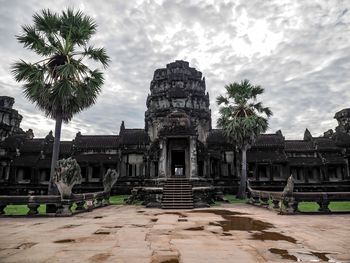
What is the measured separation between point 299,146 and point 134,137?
20489 millimetres

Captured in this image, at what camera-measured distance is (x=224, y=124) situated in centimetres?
2491

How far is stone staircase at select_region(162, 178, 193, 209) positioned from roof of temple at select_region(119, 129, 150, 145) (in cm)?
1114

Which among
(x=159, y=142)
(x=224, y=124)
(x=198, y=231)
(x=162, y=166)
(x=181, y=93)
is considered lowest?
(x=198, y=231)

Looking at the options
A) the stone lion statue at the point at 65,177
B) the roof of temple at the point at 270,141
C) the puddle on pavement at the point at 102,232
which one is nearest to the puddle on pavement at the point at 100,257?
the puddle on pavement at the point at 102,232

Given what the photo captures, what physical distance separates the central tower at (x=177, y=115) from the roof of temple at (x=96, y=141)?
15.1ft

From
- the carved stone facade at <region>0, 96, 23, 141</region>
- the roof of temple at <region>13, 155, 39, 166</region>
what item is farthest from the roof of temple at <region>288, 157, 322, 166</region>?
the carved stone facade at <region>0, 96, 23, 141</region>

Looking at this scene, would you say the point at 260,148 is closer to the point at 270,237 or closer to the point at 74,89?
the point at 74,89

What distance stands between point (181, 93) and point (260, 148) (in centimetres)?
1251

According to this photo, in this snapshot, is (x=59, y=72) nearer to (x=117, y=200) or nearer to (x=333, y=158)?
(x=117, y=200)

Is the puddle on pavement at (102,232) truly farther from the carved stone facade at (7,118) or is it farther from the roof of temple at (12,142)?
the carved stone facade at (7,118)

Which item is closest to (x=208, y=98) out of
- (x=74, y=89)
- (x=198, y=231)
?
(x=74, y=89)

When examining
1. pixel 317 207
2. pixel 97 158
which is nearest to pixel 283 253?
pixel 317 207

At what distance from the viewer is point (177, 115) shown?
21.5 m

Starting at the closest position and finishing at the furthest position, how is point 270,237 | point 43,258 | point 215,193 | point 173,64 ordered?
point 43,258
point 270,237
point 215,193
point 173,64
